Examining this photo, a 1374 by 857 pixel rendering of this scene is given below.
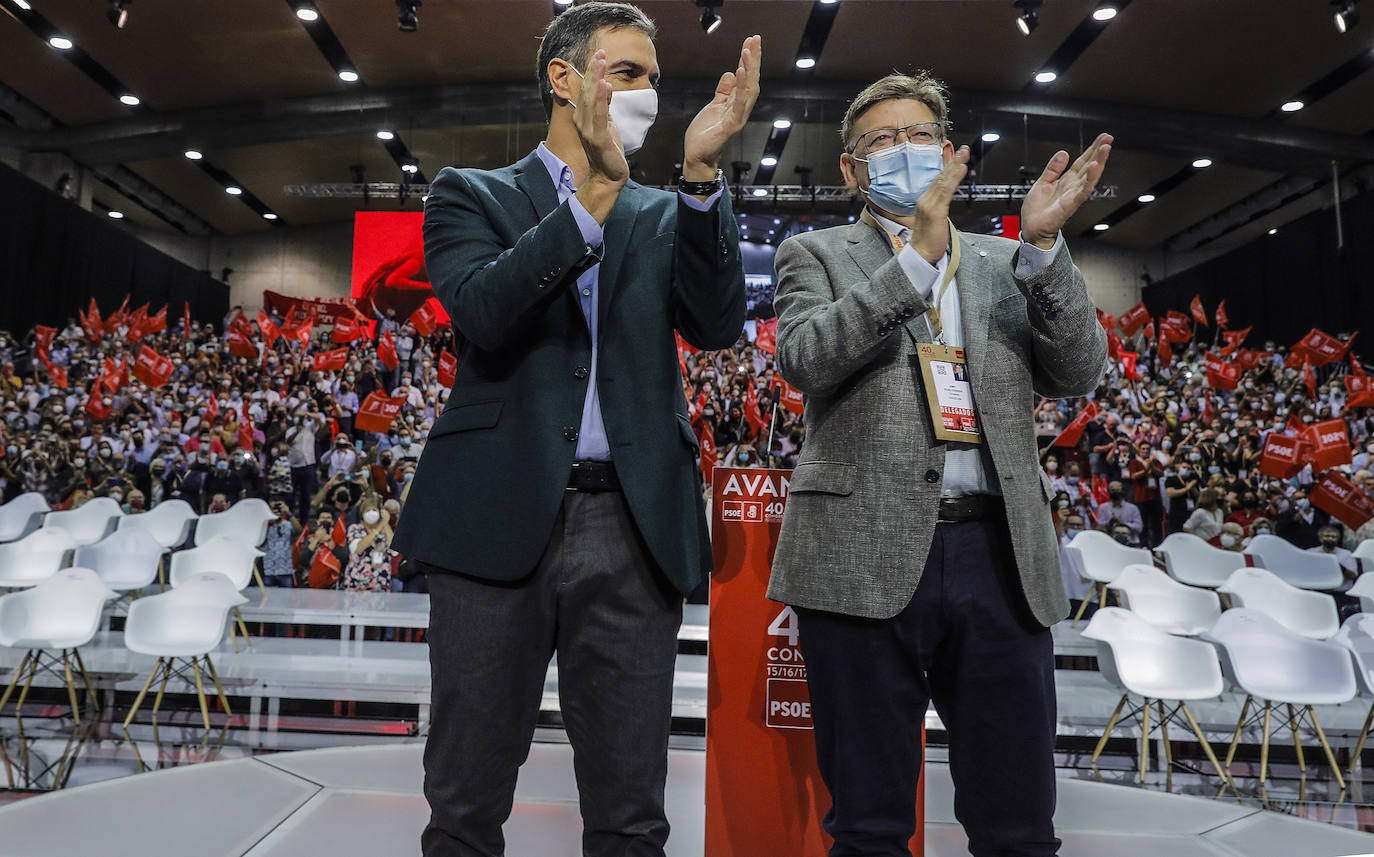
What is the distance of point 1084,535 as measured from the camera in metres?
7.48

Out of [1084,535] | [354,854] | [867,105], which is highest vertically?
[867,105]

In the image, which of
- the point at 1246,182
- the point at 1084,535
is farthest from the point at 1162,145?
the point at 1084,535

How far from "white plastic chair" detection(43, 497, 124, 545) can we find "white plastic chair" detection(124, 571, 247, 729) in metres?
3.18

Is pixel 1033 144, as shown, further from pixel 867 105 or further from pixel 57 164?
pixel 57 164

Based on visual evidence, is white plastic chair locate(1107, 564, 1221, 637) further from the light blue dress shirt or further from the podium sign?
the light blue dress shirt

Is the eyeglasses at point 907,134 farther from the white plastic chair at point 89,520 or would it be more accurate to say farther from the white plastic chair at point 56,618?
the white plastic chair at point 89,520

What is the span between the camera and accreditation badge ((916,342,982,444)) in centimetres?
157

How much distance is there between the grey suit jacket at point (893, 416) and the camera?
1.51 metres

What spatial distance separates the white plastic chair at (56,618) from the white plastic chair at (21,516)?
358cm

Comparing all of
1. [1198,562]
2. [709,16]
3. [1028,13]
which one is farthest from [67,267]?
[1198,562]

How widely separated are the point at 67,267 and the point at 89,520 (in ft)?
37.5

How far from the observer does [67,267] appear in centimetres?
1692

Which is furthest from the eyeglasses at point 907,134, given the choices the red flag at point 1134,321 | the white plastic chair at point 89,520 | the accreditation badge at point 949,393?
the red flag at point 1134,321

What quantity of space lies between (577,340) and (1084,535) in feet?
23.0
